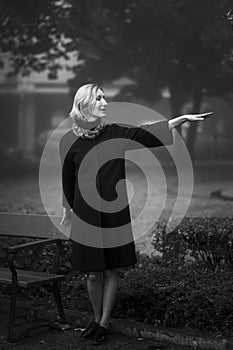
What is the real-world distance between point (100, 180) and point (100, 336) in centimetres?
121

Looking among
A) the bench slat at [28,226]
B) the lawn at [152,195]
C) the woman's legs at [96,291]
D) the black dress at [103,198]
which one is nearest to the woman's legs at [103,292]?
the woman's legs at [96,291]

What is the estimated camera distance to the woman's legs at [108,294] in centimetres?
605

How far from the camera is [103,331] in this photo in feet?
20.0

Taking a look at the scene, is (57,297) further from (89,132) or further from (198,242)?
(89,132)

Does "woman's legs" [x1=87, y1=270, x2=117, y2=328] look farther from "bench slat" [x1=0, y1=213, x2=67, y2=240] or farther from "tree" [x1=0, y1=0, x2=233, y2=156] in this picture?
"tree" [x1=0, y1=0, x2=233, y2=156]

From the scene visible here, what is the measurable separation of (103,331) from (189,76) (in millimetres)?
6280

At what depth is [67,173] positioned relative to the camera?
6113 mm

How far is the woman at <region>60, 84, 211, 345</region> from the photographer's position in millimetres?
5895

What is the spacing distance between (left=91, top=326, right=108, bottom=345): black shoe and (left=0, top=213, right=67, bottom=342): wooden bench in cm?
59

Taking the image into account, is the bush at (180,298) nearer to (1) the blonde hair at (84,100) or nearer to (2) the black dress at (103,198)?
(2) the black dress at (103,198)

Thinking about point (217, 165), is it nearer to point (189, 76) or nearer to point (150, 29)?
point (189, 76)

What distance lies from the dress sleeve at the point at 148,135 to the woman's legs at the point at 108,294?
3.28 feet

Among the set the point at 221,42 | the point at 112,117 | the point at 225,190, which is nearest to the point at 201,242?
the point at 112,117

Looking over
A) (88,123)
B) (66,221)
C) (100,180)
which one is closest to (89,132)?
(88,123)
